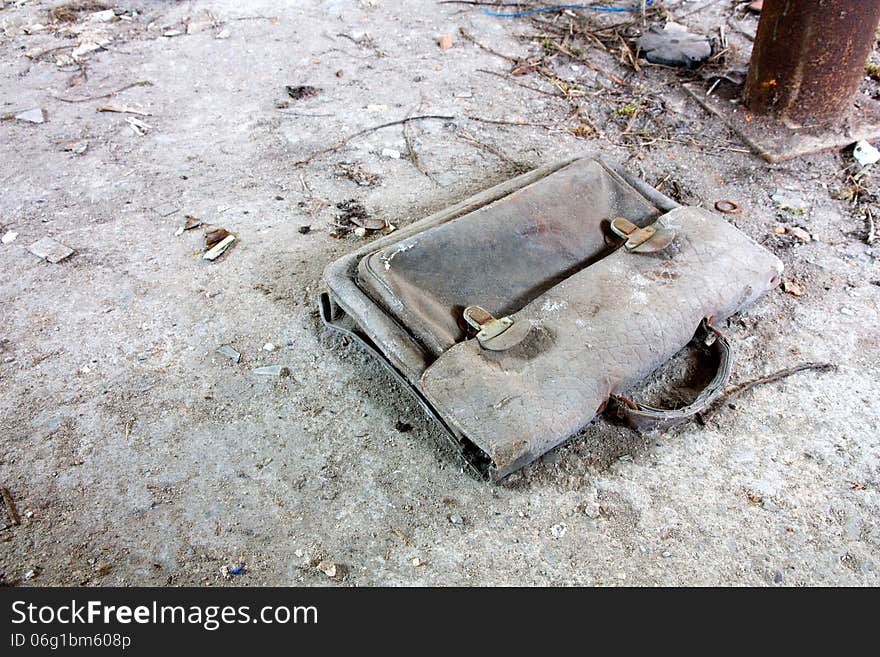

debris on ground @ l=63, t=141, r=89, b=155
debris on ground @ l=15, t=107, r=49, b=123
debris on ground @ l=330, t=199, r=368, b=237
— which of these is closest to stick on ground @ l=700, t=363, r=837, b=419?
debris on ground @ l=330, t=199, r=368, b=237

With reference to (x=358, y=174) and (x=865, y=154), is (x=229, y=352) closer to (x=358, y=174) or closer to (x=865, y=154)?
(x=358, y=174)

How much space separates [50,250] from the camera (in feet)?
9.53

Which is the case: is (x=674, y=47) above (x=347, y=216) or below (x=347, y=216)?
above

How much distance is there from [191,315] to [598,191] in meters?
1.70

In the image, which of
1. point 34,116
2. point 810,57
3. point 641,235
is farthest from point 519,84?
point 34,116

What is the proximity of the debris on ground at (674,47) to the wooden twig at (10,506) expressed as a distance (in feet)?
13.5

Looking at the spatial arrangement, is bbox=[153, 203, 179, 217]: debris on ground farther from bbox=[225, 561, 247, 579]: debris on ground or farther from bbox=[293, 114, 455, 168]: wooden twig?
bbox=[225, 561, 247, 579]: debris on ground

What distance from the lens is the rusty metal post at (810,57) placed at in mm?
3045

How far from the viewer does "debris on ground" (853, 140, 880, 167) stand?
128 inches

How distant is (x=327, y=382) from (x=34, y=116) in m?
2.90

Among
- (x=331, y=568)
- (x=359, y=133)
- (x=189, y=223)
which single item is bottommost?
(x=331, y=568)

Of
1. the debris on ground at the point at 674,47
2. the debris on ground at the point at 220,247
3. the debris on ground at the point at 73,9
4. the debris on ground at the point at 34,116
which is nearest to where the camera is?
the debris on ground at the point at 220,247

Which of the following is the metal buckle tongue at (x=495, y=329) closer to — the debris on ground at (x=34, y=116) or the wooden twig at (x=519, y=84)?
the wooden twig at (x=519, y=84)

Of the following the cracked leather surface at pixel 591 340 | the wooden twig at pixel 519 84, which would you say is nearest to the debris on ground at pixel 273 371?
the cracked leather surface at pixel 591 340
